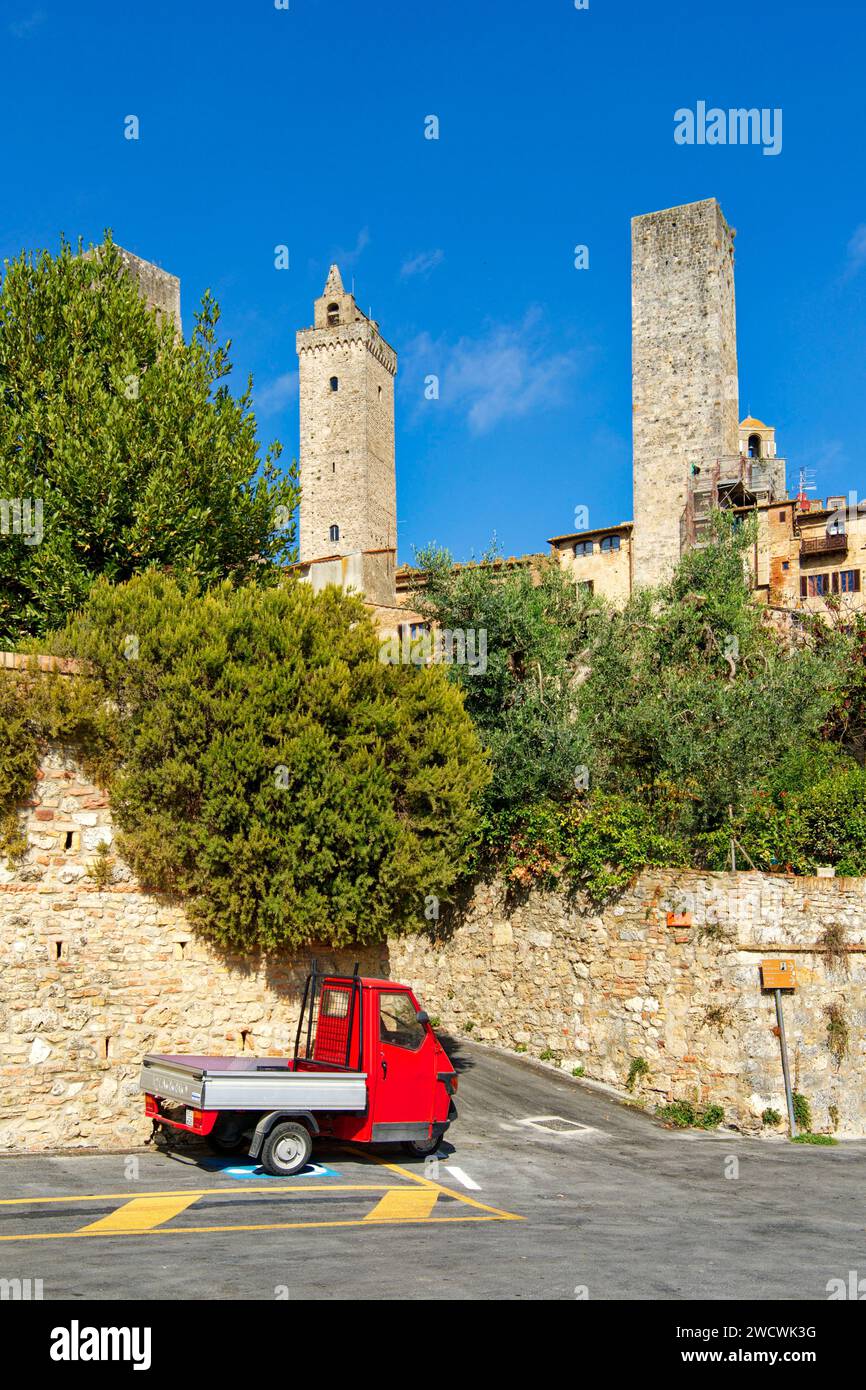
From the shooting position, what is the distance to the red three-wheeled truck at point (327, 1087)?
1236 cm

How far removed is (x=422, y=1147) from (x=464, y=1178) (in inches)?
40.4

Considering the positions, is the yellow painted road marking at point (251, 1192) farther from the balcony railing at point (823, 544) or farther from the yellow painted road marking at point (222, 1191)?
the balcony railing at point (823, 544)

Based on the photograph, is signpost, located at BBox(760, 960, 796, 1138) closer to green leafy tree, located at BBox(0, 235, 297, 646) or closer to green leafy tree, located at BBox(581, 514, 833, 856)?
green leafy tree, located at BBox(581, 514, 833, 856)

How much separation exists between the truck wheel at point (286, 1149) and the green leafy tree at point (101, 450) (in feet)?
28.6

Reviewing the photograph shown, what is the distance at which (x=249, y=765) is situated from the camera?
1486cm

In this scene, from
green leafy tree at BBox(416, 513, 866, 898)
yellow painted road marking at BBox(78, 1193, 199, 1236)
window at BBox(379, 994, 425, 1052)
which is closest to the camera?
yellow painted road marking at BBox(78, 1193, 199, 1236)

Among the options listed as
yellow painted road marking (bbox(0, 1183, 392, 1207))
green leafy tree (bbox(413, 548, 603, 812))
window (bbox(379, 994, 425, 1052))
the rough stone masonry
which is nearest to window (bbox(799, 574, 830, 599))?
green leafy tree (bbox(413, 548, 603, 812))

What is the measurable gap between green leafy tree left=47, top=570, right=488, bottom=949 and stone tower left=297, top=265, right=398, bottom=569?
196 ft

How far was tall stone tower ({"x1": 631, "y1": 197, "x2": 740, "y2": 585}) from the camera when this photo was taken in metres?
48.0

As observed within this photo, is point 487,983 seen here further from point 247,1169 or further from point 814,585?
point 814,585

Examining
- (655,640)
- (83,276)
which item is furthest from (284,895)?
(655,640)

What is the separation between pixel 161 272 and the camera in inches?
1278
